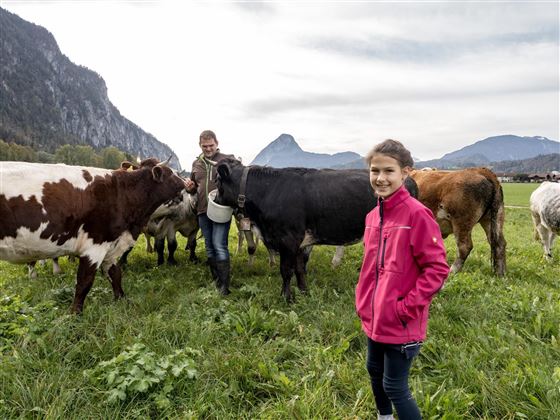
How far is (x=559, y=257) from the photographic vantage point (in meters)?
8.58

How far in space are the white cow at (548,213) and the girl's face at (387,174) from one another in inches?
306

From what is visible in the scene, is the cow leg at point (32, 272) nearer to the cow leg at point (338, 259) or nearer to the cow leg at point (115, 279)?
the cow leg at point (115, 279)

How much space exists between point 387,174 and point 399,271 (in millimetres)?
636

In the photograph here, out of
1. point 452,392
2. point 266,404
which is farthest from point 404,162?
point 266,404

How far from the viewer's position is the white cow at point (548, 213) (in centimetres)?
837

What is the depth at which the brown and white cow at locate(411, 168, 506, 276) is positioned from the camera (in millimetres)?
6715

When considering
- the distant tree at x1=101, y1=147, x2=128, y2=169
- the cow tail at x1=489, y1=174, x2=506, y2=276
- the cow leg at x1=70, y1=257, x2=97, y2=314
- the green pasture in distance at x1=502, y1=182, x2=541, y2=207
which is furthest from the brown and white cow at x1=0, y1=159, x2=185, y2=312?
the distant tree at x1=101, y1=147, x2=128, y2=169

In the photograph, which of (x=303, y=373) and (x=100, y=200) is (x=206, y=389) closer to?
(x=303, y=373)

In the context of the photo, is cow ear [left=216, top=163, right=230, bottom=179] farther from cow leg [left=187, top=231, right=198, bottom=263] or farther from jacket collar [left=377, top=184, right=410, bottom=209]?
jacket collar [left=377, top=184, right=410, bottom=209]

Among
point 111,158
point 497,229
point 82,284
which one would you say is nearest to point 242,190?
point 82,284

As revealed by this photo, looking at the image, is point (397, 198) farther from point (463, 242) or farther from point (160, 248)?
point (160, 248)

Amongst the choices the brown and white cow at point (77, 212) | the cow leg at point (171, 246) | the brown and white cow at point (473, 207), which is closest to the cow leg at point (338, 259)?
the brown and white cow at point (473, 207)

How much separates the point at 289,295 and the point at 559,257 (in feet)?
22.7

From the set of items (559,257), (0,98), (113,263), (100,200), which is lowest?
(559,257)
